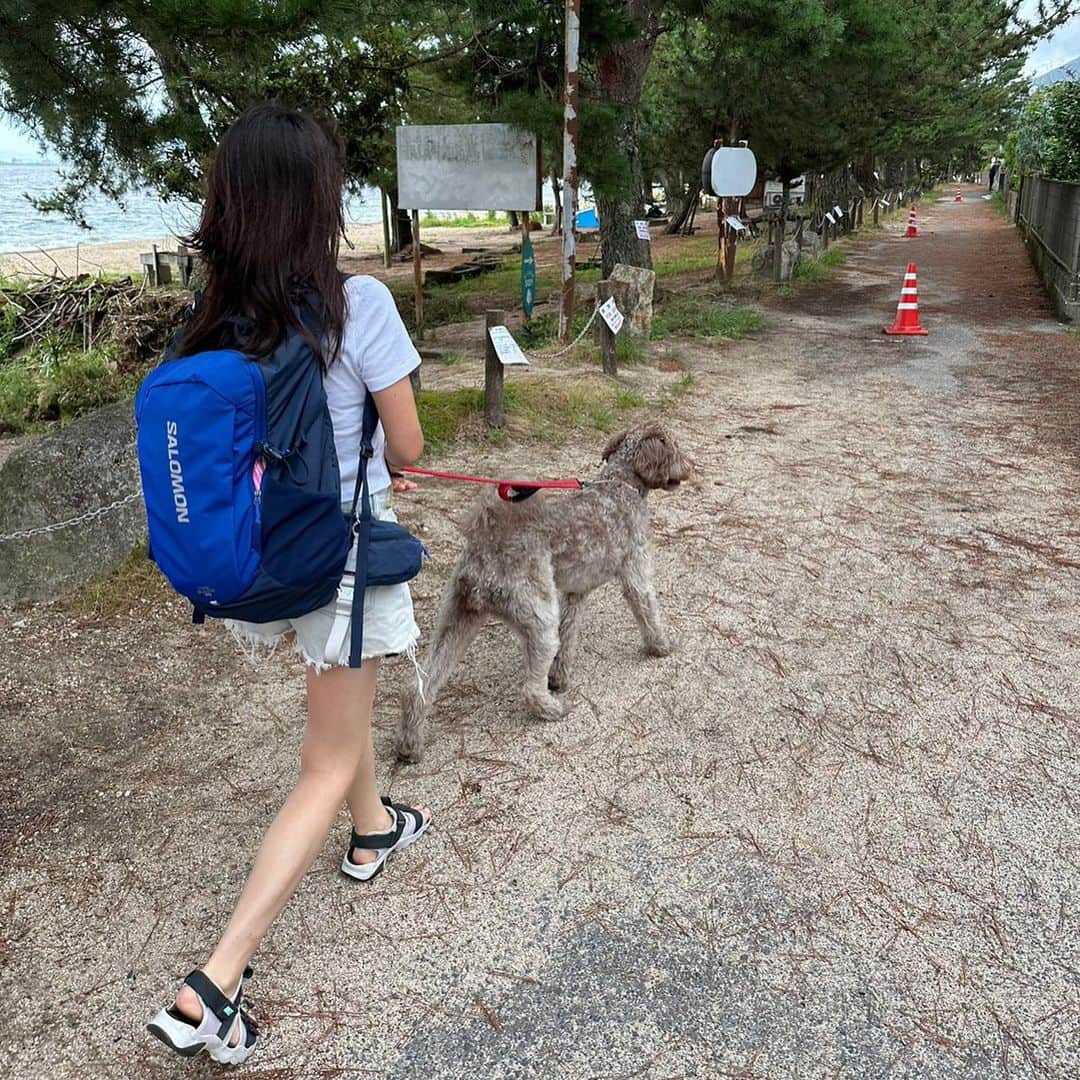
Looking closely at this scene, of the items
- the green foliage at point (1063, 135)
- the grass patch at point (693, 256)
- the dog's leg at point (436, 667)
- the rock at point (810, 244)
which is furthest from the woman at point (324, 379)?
the rock at point (810, 244)

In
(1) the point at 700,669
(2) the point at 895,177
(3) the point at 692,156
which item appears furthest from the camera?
(2) the point at 895,177

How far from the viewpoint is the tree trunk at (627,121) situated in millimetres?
10102

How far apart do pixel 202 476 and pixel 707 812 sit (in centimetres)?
206

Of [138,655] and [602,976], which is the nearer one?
[602,976]

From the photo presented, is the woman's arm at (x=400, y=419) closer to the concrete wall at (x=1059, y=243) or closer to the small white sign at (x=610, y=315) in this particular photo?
the small white sign at (x=610, y=315)

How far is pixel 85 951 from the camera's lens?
2.54 metres

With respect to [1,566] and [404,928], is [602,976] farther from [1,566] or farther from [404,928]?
[1,566]

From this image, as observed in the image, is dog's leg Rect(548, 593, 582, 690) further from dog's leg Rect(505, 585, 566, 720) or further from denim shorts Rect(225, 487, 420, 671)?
denim shorts Rect(225, 487, 420, 671)

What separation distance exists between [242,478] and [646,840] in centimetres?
182

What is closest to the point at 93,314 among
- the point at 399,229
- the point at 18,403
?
the point at 18,403

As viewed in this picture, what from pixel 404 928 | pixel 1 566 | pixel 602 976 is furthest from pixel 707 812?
pixel 1 566

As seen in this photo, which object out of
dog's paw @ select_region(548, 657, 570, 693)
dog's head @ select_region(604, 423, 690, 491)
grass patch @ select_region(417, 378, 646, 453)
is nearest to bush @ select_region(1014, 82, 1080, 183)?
grass patch @ select_region(417, 378, 646, 453)

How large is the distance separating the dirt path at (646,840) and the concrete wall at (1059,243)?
30.2 ft

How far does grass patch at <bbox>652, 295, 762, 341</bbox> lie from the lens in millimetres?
11945
